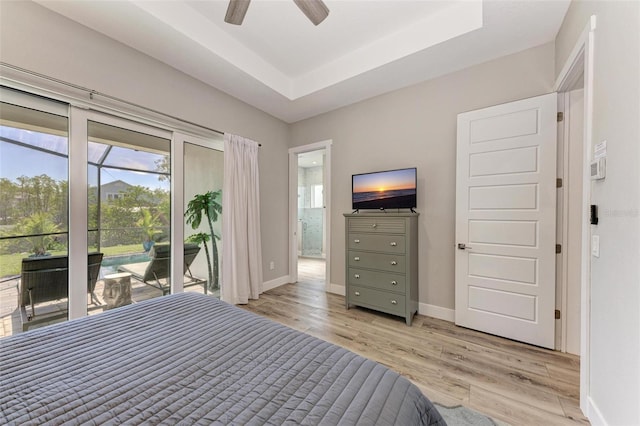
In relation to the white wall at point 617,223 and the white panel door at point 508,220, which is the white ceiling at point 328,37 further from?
the white wall at point 617,223

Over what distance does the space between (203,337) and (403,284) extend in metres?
2.14

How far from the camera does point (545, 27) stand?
2.10 metres

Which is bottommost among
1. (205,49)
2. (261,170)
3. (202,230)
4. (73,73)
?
(202,230)

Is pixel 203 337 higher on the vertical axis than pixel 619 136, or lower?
lower

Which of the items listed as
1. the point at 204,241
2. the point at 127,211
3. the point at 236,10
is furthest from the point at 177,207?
the point at 236,10

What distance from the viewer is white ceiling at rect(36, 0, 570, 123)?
200 centimetres

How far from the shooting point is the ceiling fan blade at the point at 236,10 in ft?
5.10

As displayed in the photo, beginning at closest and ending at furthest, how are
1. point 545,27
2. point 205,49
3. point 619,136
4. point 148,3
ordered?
point 619,136 < point 148,3 < point 545,27 < point 205,49

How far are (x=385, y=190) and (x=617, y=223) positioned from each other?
77.0 inches

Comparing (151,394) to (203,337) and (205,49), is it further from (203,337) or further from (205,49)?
(205,49)

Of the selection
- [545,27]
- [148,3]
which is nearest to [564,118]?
[545,27]

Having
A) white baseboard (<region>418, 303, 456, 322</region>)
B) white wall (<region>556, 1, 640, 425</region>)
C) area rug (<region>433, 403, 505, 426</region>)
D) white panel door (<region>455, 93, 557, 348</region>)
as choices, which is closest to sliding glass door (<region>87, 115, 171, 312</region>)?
area rug (<region>433, 403, 505, 426</region>)

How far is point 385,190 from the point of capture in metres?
3.03

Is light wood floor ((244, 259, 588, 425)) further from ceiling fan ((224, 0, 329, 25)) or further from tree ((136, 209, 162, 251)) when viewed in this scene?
ceiling fan ((224, 0, 329, 25))
